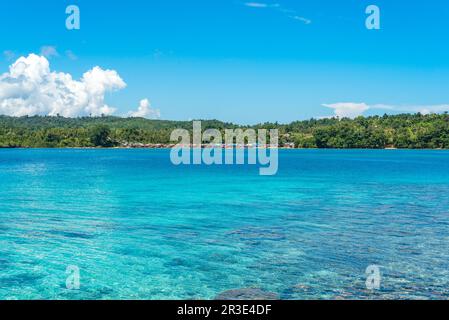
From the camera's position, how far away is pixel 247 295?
49.2 ft

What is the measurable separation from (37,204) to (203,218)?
52.0ft

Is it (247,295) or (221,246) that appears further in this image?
(221,246)

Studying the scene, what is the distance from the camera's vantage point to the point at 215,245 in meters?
22.3

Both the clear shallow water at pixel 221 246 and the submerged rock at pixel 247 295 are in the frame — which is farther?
the clear shallow water at pixel 221 246

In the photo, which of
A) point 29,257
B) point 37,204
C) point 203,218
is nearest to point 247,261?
point 29,257

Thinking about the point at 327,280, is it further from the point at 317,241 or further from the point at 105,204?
the point at 105,204

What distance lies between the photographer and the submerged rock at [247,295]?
14.8 meters

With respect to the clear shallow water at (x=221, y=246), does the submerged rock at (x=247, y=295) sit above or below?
below

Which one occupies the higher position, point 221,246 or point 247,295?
point 221,246

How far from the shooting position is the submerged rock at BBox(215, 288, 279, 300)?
14781 mm

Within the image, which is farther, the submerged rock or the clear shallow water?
the clear shallow water
